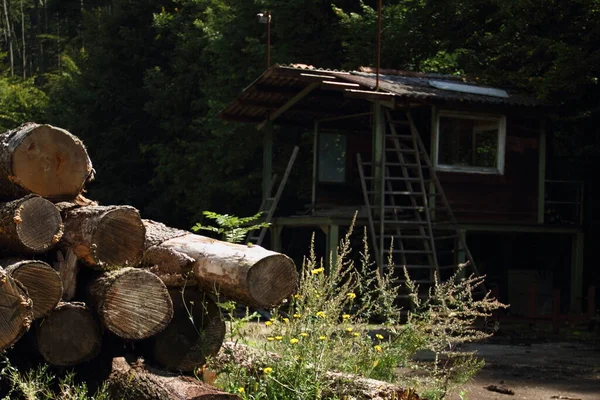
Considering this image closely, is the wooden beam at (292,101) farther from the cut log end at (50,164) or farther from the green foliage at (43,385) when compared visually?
the green foliage at (43,385)

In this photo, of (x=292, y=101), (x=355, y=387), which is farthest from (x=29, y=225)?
(x=292, y=101)

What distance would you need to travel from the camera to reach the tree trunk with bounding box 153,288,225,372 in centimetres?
785

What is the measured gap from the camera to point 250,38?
2806 cm

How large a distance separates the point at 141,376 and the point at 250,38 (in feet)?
70.0

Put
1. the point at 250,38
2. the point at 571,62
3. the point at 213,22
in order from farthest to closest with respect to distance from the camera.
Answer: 1. the point at 213,22
2. the point at 250,38
3. the point at 571,62

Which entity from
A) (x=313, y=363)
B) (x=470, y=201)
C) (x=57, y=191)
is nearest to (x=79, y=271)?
(x=57, y=191)

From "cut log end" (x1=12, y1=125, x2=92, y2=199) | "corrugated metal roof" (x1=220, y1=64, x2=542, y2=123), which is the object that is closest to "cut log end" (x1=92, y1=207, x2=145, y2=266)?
"cut log end" (x1=12, y1=125, x2=92, y2=199)

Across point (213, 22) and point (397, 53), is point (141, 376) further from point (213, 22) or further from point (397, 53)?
point (213, 22)

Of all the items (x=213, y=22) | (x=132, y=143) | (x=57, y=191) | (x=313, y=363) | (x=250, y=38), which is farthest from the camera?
(x=132, y=143)

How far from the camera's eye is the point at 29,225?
7.48 metres

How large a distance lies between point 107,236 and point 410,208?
36.8 ft

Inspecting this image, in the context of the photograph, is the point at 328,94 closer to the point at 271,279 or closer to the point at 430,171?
the point at 430,171

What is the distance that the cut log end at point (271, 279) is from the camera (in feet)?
23.9

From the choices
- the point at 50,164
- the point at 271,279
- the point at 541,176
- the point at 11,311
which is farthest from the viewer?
the point at 541,176
